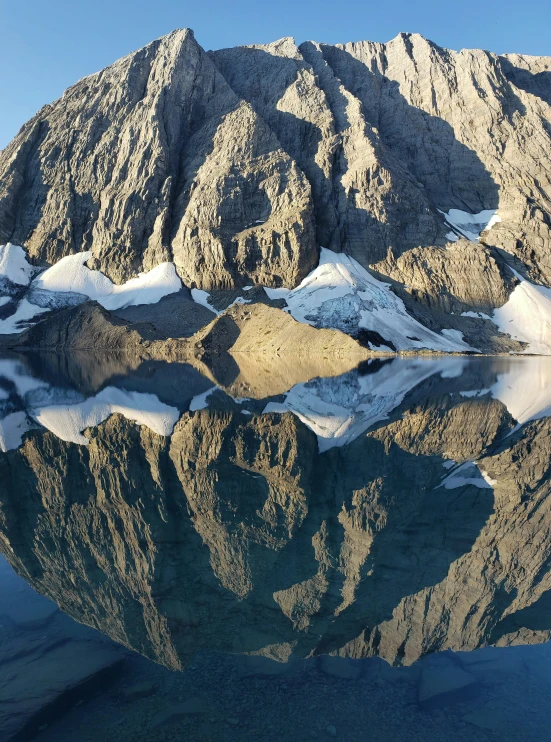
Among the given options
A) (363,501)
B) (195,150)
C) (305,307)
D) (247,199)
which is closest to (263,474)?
(363,501)

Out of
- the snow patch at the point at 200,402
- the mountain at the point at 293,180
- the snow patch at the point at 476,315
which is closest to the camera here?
the snow patch at the point at 200,402

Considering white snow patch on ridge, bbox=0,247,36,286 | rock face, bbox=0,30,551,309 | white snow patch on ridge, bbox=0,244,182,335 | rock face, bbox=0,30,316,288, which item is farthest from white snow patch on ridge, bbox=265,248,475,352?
white snow patch on ridge, bbox=0,247,36,286

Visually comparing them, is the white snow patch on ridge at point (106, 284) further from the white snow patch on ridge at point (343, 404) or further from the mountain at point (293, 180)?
the white snow patch on ridge at point (343, 404)

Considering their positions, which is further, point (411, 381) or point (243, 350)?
point (243, 350)

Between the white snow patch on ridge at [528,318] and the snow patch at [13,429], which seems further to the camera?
the white snow patch on ridge at [528,318]

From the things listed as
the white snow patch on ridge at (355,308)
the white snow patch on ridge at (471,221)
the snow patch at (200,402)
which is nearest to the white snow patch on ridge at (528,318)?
the white snow patch on ridge at (355,308)

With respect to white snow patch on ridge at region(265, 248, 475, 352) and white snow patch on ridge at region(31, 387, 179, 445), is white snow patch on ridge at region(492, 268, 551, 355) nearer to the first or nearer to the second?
white snow patch on ridge at region(265, 248, 475, 352)

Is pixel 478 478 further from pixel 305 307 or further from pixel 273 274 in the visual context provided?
pixel 273 274

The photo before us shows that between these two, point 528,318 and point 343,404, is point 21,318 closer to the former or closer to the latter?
point 343,404
